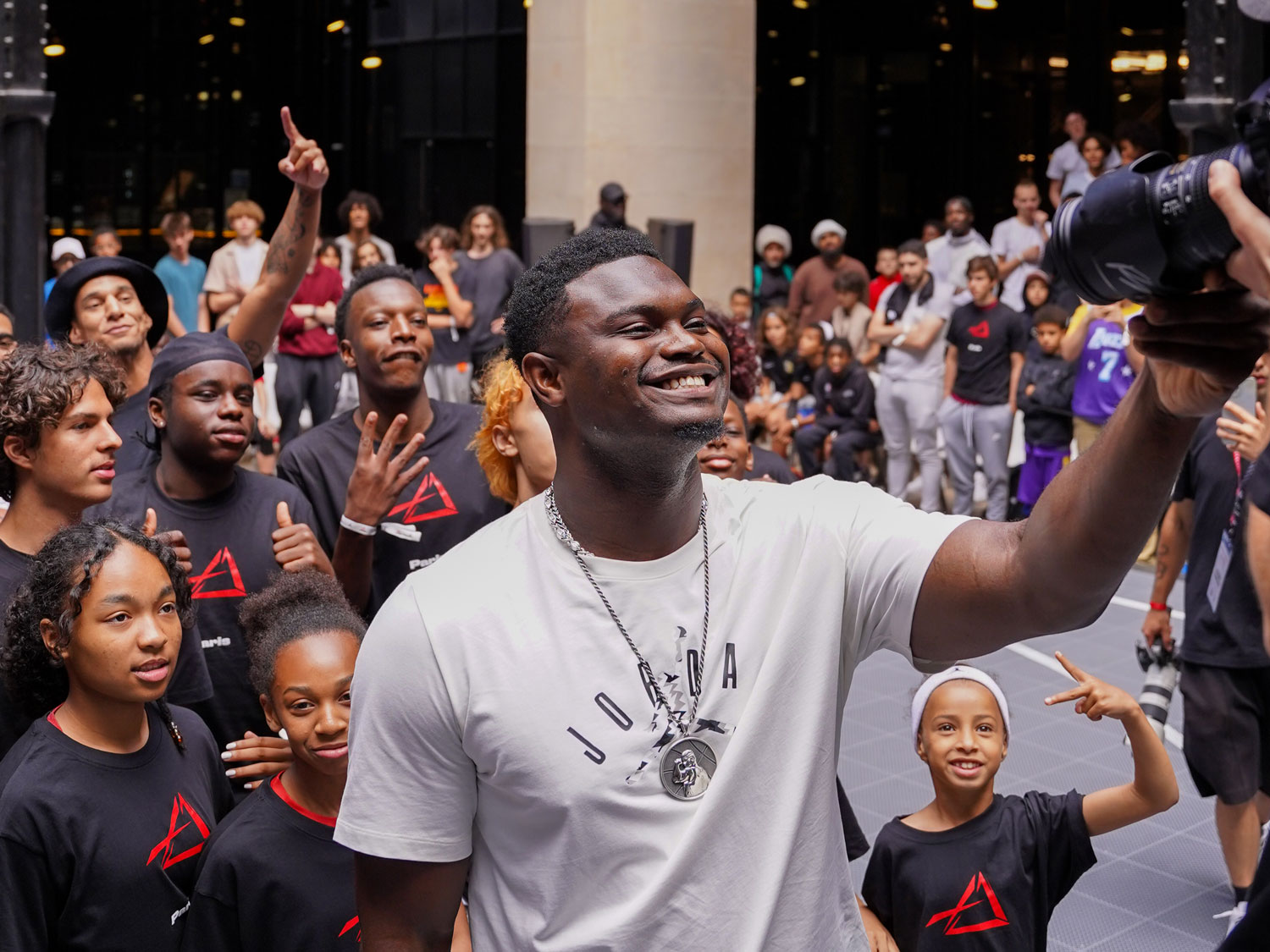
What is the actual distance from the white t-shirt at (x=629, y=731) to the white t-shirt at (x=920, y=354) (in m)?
10.6

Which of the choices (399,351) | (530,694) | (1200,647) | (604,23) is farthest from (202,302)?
(530,694)

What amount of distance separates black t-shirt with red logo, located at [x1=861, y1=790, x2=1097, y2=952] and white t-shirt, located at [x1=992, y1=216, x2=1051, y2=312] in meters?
10.6

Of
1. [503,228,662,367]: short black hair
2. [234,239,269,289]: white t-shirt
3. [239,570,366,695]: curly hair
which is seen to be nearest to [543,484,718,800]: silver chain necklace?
[503,228,662,367]: short black hair

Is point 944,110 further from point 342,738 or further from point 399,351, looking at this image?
point 342,738

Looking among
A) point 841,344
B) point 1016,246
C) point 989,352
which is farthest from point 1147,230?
point 1016,246

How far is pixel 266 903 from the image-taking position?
10.2 feet

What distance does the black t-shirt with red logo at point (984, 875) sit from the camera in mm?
3670

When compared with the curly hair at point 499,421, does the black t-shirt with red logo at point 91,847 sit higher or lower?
lower

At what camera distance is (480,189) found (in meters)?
23.1

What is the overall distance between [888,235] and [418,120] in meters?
7.48

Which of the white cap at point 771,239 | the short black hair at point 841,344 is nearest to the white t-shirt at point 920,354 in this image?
the short black hair at point 841,344

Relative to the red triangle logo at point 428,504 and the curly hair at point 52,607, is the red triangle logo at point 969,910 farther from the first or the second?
the red triangle logo at point 428,504

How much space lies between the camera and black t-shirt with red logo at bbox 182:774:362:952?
10.1 ft

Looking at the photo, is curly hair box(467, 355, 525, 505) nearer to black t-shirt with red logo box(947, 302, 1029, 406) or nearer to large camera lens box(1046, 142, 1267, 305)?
large camera lens box(1046, 142, 1267, 305)
